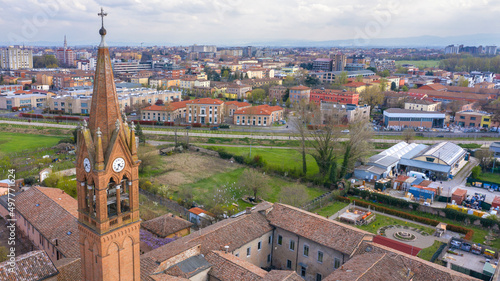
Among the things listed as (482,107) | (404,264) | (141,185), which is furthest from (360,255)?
(482,107)

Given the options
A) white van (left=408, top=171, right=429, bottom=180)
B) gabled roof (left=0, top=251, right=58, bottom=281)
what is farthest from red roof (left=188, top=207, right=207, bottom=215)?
white van (left=408, top=171, right=429, bottom=180)

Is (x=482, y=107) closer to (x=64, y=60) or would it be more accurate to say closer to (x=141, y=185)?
(x=141, y=185)

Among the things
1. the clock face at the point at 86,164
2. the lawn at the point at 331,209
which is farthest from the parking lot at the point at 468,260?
the clock face at the point at 86,164

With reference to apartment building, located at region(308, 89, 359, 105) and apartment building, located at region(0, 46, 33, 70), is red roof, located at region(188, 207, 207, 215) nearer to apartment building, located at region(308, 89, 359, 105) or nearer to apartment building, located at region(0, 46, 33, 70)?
apartment building, located at region(308, 89, 359, 105)

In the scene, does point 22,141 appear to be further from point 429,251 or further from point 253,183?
point 429,251

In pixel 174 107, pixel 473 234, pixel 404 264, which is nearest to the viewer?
pixel 404 264


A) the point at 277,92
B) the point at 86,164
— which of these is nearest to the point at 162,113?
the point at 277,92
